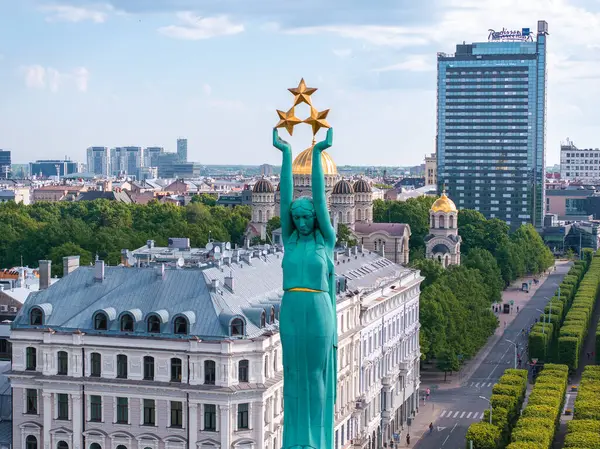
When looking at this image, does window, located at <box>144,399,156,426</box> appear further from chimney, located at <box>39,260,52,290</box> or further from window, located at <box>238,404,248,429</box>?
chimney, located at <box>39,260,52,290</box>

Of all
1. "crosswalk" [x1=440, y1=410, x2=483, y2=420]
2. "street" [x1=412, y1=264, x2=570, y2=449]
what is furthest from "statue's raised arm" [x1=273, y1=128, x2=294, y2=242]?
"crosswalk" [x1=440, y1=410, x2=483, y2=420]

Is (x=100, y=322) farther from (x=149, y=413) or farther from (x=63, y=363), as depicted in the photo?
(x=149, y=413)

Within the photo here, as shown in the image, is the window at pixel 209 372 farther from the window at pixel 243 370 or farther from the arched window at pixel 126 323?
the arched window at pixel 126 323

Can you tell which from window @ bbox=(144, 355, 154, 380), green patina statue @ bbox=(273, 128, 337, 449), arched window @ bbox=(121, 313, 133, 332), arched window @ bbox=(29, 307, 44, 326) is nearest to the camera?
green patina statue @ bbox=(273, 128, 337, 449)

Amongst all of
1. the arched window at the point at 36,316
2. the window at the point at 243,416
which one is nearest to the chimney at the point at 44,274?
the arched window at the point at 36,316

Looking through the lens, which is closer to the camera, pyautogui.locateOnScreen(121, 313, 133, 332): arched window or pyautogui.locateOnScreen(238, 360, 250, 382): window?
pyautogui.locateOnScreen(238, 360, 250, 382): window

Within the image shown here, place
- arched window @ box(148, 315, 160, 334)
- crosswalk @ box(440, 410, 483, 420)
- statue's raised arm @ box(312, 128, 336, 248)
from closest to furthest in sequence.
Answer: statue's raised arm @ box(312, 128, 336, 248)
arched window @ box(148, 315, 160, 334)
crosswalk @ box(440, 410, 483, 420)

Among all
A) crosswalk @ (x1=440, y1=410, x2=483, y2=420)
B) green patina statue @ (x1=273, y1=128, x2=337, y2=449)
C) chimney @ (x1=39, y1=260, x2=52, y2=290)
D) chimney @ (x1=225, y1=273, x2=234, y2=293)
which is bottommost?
crosswalk @ (x1=440, y1=410, x2=483, y2=420)
